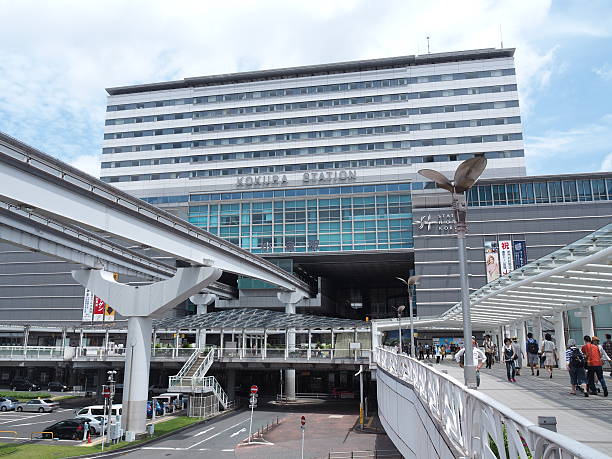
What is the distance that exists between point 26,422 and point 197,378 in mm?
13086

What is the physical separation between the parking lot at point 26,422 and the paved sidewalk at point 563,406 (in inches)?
1077

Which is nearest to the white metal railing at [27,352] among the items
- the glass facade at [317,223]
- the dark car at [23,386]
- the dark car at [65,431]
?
the dark car at [23,386]

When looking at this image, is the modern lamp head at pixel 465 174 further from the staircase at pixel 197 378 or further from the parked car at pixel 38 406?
the parked car at pixel 38 406

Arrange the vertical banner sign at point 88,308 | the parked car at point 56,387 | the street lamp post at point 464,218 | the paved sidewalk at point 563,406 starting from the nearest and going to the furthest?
the paved sidewalk at point 563,406 → the street lamp post at point 464,218 → the parked car at point 56,387 → the vertical banner sign at point 88,308

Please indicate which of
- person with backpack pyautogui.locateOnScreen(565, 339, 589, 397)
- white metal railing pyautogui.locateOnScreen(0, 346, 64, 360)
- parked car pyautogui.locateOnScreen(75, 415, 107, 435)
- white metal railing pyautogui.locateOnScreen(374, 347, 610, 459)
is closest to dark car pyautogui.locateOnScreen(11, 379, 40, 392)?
white metal railing pyautogui.locateOnScreen(0, 346, 64, 360)

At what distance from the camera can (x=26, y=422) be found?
37.9 meters

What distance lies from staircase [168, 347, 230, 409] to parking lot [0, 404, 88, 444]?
8814 millimetres

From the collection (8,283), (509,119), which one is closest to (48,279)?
(8,283)

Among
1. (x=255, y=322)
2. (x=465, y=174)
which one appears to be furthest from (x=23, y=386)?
(x=465, y=174)

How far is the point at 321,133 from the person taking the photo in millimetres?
67562

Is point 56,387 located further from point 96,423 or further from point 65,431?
point 65,431

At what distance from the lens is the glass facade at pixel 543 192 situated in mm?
58281

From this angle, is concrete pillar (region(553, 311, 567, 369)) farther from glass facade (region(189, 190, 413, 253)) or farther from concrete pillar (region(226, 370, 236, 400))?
glass facade (region(189, 190, 413, 253))

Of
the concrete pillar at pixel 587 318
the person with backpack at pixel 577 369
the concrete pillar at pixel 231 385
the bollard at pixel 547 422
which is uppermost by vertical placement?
the concrete pillar at pixel 587 318
